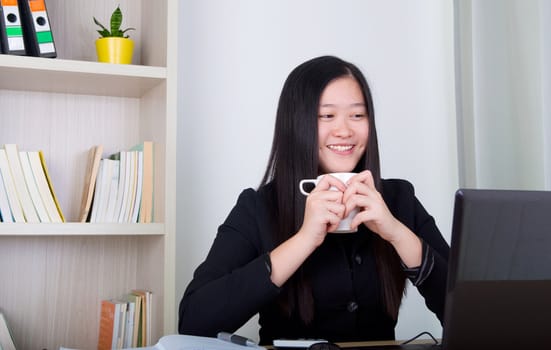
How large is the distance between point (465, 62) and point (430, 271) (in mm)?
1416

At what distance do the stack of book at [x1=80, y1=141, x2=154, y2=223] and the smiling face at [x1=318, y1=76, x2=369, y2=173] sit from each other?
669 millimetres

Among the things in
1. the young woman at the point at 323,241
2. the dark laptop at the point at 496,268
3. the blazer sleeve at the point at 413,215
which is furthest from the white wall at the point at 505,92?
the dark laptop at the point at 496,268

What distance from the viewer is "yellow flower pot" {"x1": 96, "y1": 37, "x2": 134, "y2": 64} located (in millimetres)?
2035

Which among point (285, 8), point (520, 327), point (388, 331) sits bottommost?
point (388, 331)

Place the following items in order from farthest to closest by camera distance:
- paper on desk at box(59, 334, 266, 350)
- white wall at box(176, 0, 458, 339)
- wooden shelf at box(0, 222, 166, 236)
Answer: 1. white wall at box(176, 0, 458, 339)
2. wooden shelf at box(0, 222, 166, 236)
3. paper on desk at box(59, 334, 266, 350)

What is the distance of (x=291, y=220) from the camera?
154cm

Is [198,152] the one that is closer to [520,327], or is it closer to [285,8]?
[285,8]

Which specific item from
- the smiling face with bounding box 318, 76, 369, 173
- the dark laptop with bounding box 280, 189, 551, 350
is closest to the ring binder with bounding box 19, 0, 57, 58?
the smiling face with bounding box 318, 76, 369, 173

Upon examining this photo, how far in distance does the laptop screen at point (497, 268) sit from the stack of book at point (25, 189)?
53.8 inches

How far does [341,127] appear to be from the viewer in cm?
152

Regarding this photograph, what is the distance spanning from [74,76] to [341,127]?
0.90m

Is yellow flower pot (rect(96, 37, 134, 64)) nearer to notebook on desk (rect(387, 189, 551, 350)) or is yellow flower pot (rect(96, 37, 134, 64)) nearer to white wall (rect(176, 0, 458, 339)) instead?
white wall (rect(176, 0, 458, 339))

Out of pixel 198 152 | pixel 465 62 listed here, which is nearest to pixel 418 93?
pixel 465 62

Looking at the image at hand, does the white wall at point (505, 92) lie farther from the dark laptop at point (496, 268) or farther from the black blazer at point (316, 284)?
the dark laptop at point (496, 268)
